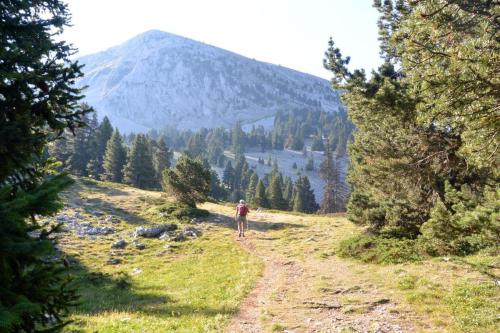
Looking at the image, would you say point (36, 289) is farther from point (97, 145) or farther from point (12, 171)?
point (97, 145)

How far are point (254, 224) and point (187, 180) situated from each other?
942 cm

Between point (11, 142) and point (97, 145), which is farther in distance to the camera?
point (97, 145)

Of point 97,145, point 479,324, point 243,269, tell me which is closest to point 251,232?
point 243,269

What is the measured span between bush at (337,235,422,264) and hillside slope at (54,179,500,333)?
2.53 ft

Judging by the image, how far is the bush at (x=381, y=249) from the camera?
58.9 feet

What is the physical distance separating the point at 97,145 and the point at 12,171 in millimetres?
88582

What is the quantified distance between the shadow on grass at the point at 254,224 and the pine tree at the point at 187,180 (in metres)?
3.52

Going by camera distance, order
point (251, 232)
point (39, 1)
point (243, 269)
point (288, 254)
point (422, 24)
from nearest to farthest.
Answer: point (422, 24) < point (39, 1) < point (243, 269) < point (288, 254) < point (251, 232)

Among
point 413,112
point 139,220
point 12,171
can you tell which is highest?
point 413,112

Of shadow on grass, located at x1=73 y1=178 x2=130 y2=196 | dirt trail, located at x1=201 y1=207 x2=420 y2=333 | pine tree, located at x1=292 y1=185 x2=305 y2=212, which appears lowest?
pine tree, located at x1=292 y1=185 x2=305 y2=212

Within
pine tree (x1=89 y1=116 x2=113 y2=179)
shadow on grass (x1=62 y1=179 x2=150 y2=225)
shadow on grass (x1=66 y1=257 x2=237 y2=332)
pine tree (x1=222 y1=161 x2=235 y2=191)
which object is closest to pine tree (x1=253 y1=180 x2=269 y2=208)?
pine tree (x1=89 y1=116 x2=113 y2=179)

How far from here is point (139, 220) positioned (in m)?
38.6

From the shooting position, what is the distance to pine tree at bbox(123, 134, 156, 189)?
76812 millimetres

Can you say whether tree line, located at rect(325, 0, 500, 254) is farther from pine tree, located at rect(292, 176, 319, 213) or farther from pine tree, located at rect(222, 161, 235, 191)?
pine tree, located at rect(222, 161, 235, 191)
